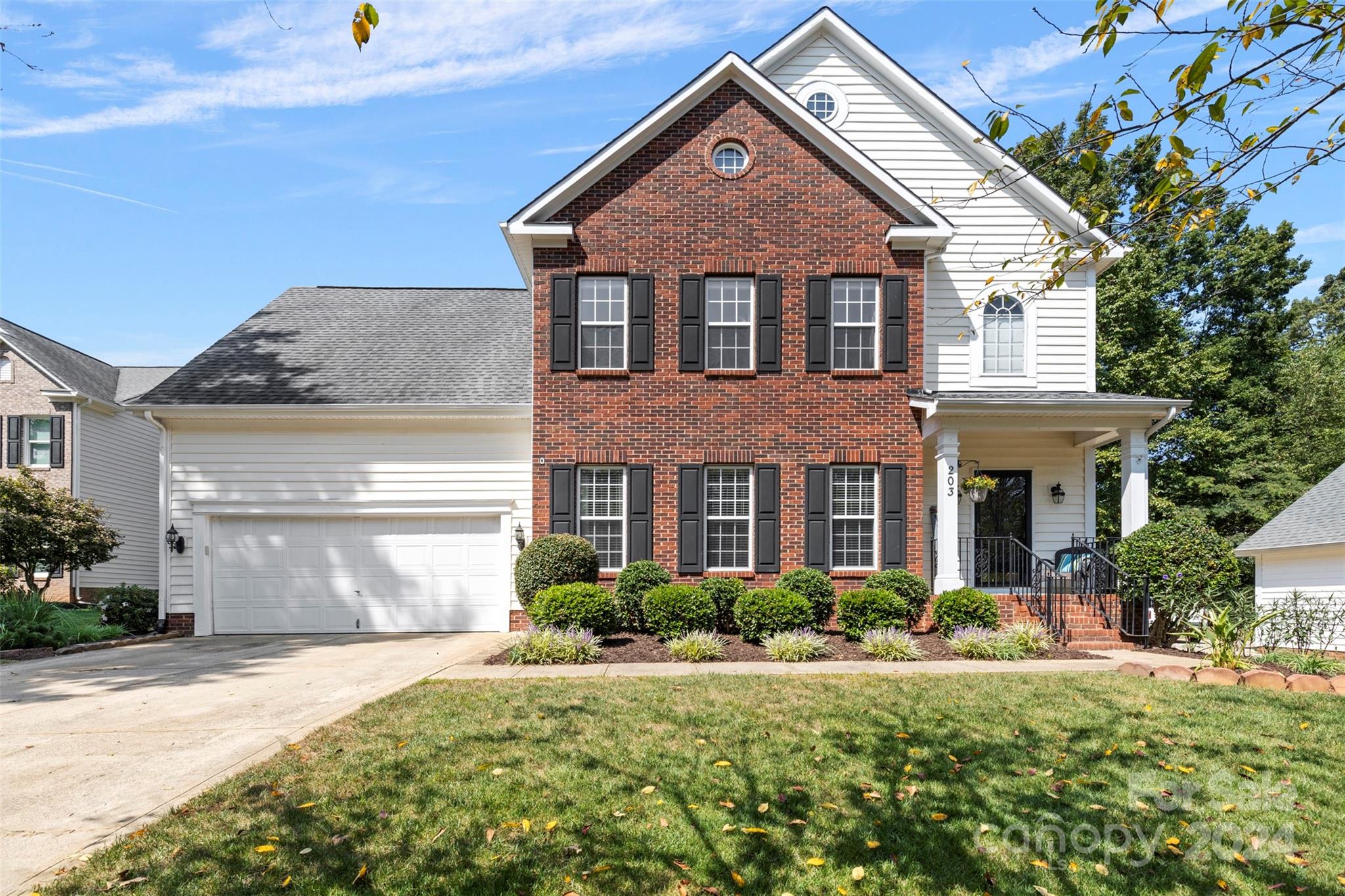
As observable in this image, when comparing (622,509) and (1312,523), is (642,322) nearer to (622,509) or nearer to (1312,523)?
(622,509)

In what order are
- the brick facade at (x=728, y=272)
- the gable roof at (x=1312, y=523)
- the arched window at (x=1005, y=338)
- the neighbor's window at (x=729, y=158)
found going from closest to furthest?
the brick facade at (x=728, y=272) < the neighbor's window at (x=729, y=158) < the arched window at (x=1005, y=338) < the gable roof at (x=1312, y=523)

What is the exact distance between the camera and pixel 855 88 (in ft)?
49.5

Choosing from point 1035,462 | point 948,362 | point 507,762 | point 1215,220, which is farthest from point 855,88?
point 507,762

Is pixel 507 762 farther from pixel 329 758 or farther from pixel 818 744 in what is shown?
pixel 818 744

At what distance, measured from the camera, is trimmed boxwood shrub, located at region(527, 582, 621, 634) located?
11.1 metres

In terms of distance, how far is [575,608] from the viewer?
36.5 ft

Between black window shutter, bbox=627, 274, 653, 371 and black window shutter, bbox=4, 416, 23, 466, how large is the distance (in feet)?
61.0

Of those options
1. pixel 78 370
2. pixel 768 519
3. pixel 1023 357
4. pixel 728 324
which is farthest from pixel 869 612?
pixel 78 370

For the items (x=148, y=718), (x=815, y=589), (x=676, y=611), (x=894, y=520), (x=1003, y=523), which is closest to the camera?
(x=148, y=718)

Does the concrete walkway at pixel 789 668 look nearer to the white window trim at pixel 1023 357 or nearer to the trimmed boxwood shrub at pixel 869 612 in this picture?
the trimmed boxwood shrub at pixel 869 612

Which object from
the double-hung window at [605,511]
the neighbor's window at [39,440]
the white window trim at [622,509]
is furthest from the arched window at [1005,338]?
the neighbor's window at [39,440]

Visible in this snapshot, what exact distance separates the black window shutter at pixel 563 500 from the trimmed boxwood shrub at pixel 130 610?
737 centimetres

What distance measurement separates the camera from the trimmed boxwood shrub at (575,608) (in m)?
11.1

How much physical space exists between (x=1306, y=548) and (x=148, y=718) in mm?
21425
